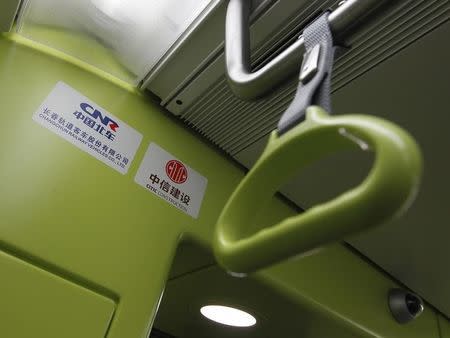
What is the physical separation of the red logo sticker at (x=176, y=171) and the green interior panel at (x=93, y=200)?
0.03m

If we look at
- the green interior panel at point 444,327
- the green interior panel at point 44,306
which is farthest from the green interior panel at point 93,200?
the green interior panel at point 444,327

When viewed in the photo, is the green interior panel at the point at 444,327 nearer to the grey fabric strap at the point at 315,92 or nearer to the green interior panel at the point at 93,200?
the green interior panel at the point at 93,200

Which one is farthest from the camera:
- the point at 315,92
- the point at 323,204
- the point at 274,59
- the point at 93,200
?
the point at 93,200

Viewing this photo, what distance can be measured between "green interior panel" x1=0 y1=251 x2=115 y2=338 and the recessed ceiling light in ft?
1.99

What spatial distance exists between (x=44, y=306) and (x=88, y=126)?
35 cm

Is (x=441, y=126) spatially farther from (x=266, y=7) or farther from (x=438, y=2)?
(x=266, y=7)

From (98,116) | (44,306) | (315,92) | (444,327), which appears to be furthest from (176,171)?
(444,327)

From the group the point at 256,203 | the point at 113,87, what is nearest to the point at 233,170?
the point at 113,87

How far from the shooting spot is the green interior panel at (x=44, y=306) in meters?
0.58

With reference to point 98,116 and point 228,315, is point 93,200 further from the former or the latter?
point 228,315

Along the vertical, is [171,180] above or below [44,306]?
above

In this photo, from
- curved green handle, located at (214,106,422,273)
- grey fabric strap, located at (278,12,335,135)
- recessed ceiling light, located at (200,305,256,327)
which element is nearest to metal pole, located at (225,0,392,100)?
grey fabric strap, located at (278,12,335,135)

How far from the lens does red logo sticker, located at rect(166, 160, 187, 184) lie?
0.88 meters

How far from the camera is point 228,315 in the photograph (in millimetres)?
1228
